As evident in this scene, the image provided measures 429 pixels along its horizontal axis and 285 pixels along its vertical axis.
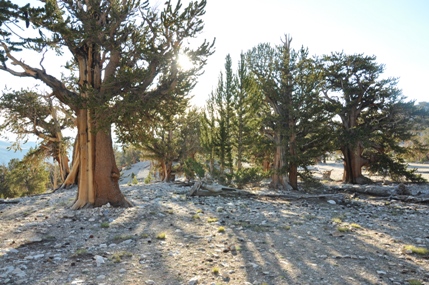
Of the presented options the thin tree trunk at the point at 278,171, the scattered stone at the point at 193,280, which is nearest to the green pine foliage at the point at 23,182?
the thin tree trunk at the point at 278,171

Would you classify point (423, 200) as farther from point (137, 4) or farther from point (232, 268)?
point (137, 4)

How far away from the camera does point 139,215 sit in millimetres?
10781


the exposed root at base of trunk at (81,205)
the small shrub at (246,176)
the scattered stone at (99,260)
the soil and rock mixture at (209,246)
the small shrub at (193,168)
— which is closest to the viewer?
the soil and rock mixture at (209,246)

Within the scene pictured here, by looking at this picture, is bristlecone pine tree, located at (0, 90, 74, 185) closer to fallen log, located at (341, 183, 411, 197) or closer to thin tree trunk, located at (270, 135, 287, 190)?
thin tree trunk, located at (270, 135, 287, 190)

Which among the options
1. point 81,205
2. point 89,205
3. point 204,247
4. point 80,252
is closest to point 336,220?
point 204,247

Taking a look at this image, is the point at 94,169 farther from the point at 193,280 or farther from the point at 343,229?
the point at 343,229

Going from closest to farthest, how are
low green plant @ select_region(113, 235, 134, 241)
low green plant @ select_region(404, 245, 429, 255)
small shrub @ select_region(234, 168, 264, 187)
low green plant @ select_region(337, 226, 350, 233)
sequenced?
low green plant @ select_region(404, 245, 429, 255), low green plant @ select_region(113, 235, 134, 241), low green plant @ select_region(337, 226, 350, 233), small shrub @ select_region(234, 168, 264, 187)

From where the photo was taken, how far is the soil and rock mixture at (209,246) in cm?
546

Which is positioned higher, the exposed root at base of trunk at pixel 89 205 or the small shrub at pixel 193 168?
the small shrub at pixel 193 168

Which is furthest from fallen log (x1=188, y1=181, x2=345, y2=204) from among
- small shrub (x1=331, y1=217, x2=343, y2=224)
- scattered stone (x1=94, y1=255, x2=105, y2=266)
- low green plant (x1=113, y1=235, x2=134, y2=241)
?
scattered stone (x1=94, y1=255, x2=105, y2=266)

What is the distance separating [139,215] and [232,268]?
5.82 meters

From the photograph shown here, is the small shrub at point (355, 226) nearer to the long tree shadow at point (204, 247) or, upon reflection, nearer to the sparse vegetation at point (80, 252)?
the long tree shadow at point (204, 247)

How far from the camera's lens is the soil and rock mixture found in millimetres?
5461

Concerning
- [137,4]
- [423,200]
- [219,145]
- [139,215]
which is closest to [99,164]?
[139,215]
